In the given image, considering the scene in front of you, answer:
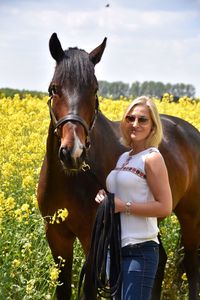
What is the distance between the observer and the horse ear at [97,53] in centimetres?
397

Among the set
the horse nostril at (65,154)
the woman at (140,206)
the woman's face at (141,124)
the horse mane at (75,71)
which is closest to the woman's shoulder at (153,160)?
the woman at (140,206)

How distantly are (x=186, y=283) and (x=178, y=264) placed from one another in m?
0.22

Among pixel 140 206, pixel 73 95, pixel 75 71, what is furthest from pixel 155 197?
pixel 75 71

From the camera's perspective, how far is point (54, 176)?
4.19 metres

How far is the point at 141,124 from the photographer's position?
11.4 ft

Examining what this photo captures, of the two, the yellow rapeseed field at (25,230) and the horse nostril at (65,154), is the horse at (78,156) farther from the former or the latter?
the yellow rapeseed field at (25,230)

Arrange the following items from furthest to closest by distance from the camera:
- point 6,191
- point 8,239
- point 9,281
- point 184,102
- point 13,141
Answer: point 184,102
point 13,141
point 6,191
point 8,239
point 9,281

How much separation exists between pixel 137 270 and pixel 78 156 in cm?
69

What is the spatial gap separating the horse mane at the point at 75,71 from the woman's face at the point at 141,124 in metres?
0.39

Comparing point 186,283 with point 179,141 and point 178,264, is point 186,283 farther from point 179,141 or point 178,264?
point 179,141

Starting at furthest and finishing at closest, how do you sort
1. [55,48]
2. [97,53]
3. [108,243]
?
[97,53] → [55,48] → [108,243]

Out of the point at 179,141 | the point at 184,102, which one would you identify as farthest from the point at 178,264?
the point at 184,102

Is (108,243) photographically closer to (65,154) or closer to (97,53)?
(65,154)

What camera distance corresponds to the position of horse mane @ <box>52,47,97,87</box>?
369cm
